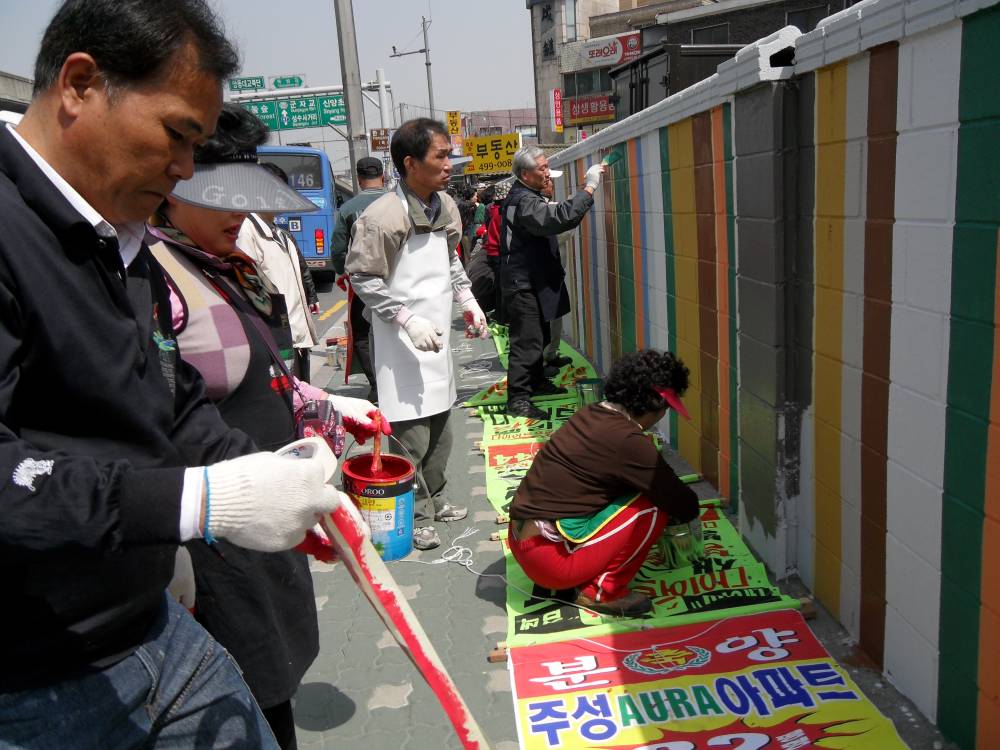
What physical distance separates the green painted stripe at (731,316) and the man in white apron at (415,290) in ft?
4.32

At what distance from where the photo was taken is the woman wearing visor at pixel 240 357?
6.63ft

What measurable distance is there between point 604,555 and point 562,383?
4135 millimetres

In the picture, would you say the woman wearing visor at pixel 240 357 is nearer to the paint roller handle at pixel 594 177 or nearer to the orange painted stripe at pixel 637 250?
the orange painted stripe at pixel 637 250

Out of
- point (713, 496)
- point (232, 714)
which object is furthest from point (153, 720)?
point (713, 496)

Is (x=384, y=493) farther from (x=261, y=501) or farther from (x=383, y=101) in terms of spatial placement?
(x=383, y=101)

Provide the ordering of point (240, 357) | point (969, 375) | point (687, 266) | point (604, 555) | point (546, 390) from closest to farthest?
point (240, 357), point (969, 375), point (604, 555), point (687, 266), point (546, 390)

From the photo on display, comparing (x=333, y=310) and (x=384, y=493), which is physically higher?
(x=384, y=493)

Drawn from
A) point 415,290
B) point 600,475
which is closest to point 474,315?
point 415,290

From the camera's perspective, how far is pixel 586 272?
7.66 meters

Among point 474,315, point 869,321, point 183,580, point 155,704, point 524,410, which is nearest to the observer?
point 155,704

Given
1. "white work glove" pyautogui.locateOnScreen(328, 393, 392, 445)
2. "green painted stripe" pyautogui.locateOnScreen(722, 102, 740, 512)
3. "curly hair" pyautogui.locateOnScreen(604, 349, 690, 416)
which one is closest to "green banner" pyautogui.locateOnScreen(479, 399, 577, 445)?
"green painted stripe" pyautogui.locateOnScreen(722, 102, 740, 512)

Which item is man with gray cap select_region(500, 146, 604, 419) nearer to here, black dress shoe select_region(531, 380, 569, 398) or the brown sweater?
black dress shoe select_region(531, 380, 569, 398)

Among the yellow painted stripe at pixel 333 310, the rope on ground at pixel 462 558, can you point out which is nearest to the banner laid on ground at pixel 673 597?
the rope on ground at pixel 462 558

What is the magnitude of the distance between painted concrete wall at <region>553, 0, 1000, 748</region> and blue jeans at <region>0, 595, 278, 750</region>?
1.86 meters
